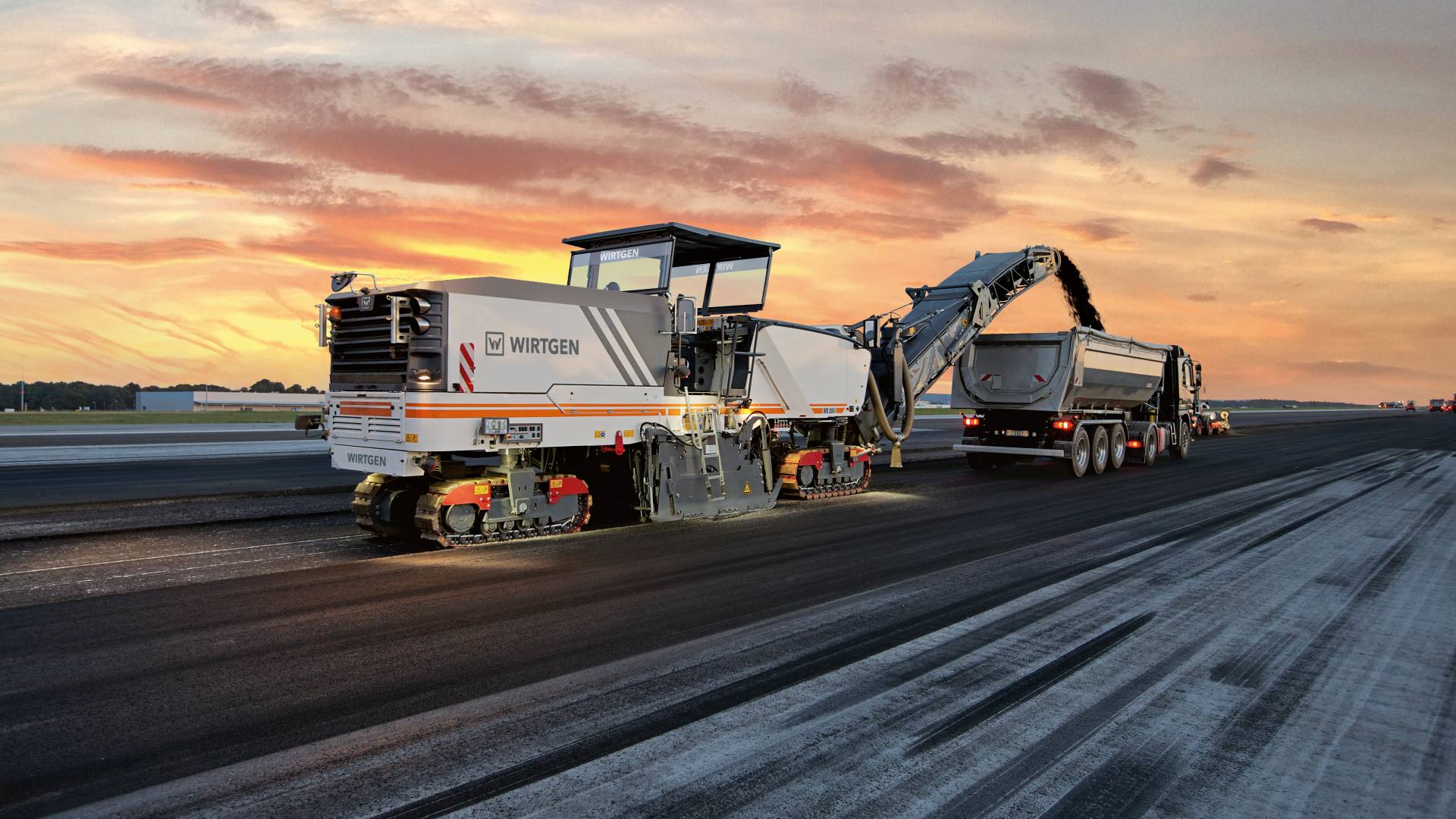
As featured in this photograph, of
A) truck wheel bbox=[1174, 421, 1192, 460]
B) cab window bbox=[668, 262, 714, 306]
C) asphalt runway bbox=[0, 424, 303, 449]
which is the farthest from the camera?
asphalt runway bbox=[0, 424, 303, 449]

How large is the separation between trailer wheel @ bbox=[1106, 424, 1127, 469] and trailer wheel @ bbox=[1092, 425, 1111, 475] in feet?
1.74

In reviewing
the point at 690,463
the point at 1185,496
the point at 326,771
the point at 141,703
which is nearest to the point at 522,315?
the point at 690,463

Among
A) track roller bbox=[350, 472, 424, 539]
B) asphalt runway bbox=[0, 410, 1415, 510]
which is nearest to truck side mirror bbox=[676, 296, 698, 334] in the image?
track roller bbox=[350, 472, 424, 539]

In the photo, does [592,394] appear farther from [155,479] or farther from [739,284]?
[155,479]

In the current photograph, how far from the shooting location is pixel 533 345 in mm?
9789

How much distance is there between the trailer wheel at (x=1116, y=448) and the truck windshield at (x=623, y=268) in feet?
45.8

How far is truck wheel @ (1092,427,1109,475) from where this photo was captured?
19.8 m

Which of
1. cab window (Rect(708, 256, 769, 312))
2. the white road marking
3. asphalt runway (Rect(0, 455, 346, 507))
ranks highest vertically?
cab window (Rect(708, 256, 769, 312))

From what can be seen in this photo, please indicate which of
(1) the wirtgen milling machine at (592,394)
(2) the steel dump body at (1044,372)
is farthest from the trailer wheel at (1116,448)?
(1) the wirtgen milling machine at (592,394)

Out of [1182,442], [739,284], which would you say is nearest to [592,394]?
[739,284]

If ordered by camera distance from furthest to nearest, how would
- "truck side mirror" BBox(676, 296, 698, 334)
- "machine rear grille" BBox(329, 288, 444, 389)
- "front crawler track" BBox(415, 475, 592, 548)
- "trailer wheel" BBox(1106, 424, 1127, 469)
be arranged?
"trailer wheel" BBox(1106, 424, 1127, 469) → "truck side mirror" BBox(676, 296, 698, 334) → "front crawler track" BBox(415, 475, 592, 548) → "machine rear grille" BBox(329, 288, 444, 389)

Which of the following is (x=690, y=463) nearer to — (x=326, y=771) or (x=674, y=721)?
(x=674, y=721)

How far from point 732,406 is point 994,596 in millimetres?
5895

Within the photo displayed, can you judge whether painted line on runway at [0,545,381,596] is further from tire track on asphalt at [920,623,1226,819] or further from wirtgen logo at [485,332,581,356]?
tire track on asphalt at [920,623,1226,819]
